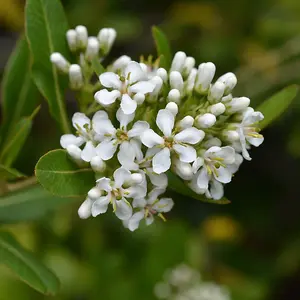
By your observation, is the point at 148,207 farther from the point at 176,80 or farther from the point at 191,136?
the point at 176,80

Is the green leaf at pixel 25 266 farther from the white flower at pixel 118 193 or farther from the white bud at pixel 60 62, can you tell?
the white bud at pixel 60 62

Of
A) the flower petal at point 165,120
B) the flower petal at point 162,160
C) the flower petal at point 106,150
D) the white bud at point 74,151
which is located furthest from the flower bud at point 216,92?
the white bud at point 74,151

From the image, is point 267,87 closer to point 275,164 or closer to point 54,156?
point 275,164

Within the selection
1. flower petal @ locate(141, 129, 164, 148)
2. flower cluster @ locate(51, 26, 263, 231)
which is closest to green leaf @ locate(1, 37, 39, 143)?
flower cluster @ locate(51, 26, 263, 231)

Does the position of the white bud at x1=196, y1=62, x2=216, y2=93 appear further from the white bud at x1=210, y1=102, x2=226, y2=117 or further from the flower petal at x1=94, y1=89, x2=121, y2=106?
the flower petal at x1=94, y1=89, x2=121, y2=106

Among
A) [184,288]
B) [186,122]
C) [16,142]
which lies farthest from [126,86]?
[184,288]
